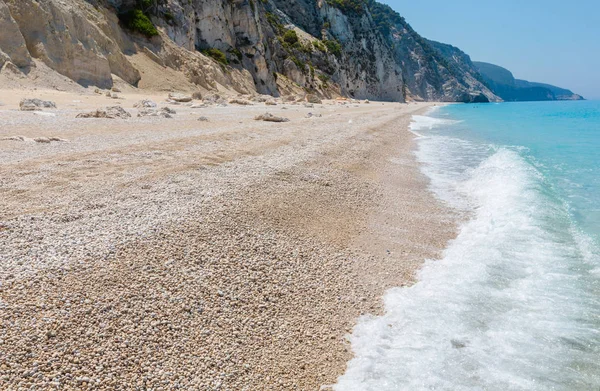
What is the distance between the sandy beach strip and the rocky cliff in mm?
14565

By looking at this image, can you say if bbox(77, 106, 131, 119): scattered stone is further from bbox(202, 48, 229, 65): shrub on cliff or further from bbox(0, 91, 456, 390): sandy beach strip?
bbox(202, 48, 229, 65): shrub on cliff

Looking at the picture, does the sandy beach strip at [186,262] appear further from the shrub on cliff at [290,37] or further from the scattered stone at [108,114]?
the shrub on cliff at [290,37]

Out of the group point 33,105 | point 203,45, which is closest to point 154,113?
point 33,105

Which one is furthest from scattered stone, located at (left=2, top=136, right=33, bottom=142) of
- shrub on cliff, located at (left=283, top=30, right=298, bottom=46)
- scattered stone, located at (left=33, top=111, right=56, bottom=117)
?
shrub on cliff, located at (left=283, top=30, right=298, bottom=46)

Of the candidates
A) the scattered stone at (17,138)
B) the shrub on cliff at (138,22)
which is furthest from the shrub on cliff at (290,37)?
the scattered stone at (17,138)

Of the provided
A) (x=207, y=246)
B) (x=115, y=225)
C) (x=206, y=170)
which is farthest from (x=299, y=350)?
(x=206, y=170)

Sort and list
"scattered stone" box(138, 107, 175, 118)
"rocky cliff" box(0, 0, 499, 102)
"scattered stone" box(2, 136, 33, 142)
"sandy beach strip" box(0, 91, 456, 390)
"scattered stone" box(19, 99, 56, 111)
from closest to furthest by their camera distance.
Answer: "sandy beach strip" box(0, 91, 456, 390) → "scattered stone" box(2, 136, 33, 142) → "scattered stone" box(19, 99, 56, 111) → "scattered stone" box(138, 107, 175, 118) → "rocky cliff" box(0, 0, 499, 102)

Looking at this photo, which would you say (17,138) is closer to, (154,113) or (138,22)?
(154,113)

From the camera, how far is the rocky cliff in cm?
2219

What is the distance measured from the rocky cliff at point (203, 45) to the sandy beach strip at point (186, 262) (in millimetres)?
14565

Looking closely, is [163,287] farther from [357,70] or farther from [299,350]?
[357,70]

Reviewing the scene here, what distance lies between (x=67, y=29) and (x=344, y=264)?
24.6m

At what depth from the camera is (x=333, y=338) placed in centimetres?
463

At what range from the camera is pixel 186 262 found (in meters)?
5.00
